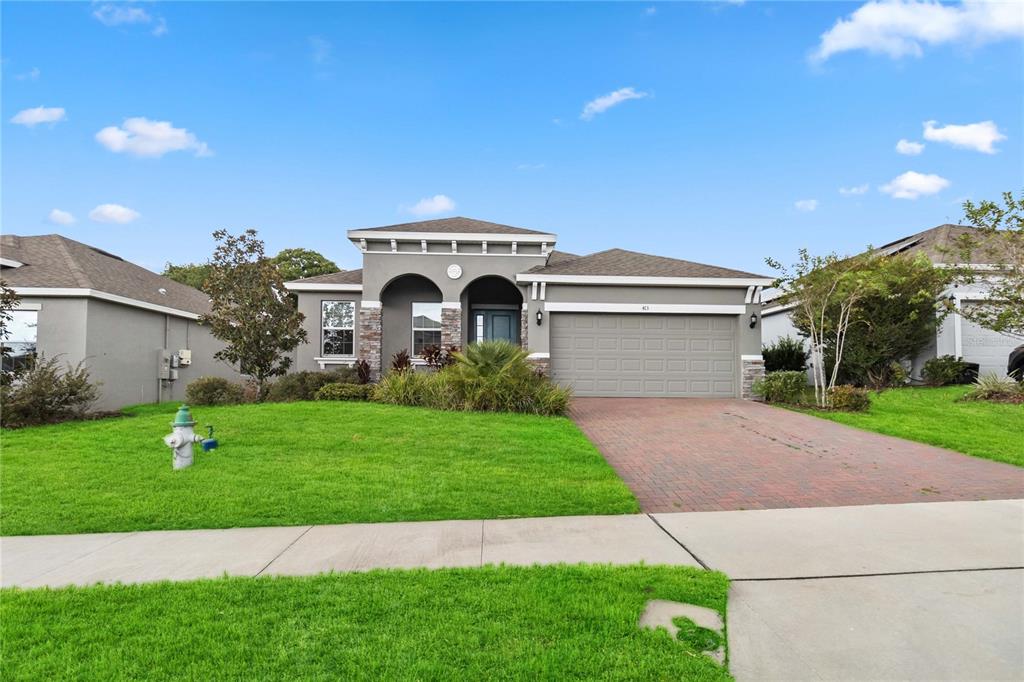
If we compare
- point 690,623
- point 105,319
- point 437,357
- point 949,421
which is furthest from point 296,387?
point 949,421

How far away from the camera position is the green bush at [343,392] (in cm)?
1252

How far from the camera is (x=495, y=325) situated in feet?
56.7

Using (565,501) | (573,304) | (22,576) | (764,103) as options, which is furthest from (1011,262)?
(22,576)

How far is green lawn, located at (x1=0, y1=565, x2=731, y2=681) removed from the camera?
2477 mm

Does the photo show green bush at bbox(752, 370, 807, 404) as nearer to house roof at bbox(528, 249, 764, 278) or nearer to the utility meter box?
house roof at bbox(528, 249, 764, 278)

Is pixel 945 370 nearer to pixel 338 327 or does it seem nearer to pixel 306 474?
pixel 306 474

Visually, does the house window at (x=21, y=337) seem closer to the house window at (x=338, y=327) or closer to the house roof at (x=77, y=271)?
the house roof at (x=77, y=271)

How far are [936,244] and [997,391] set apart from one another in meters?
6.53

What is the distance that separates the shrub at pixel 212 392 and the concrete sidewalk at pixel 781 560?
8.65m

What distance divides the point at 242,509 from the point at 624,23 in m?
13.3

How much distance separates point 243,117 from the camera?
14523mm

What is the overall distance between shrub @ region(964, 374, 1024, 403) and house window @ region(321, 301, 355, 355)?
54.6 feet

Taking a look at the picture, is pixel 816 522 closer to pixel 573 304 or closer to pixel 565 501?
pixel 565 501

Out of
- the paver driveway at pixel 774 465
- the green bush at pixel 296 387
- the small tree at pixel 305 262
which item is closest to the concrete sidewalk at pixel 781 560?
the paver driveway at pixel 774 465
